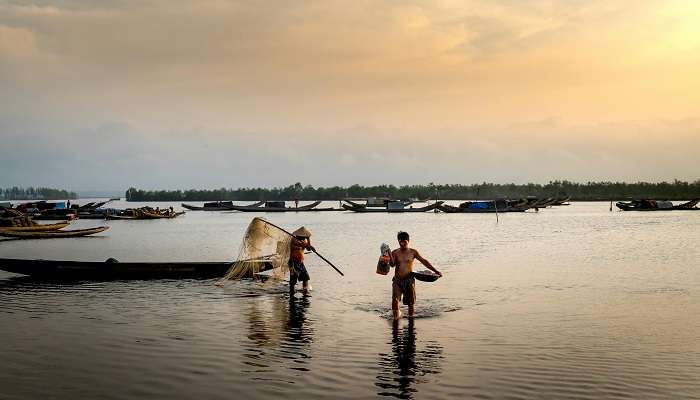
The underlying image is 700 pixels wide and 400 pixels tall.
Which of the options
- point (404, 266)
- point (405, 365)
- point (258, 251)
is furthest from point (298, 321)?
point (258, 251)

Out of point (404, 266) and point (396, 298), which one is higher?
point (404, 266)

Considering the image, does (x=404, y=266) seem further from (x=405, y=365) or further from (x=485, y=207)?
(x=485, y=207)

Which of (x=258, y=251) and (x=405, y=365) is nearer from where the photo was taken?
(x=405, y=365)

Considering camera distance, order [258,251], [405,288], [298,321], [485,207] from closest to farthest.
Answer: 1. [405,288]
2. [298,321]
3. [258,251]
4. [485,207]

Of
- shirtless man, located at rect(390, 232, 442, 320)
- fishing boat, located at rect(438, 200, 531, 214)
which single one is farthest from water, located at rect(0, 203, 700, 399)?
fishing boat, located at rect(438, 200, 531, 214)

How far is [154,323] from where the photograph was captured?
13.5 meters

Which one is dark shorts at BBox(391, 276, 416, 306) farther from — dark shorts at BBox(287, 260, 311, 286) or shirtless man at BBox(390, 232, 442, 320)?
dark shorts at BBox(287, 260, 311, 286)

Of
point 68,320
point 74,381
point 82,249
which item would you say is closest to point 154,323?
point 68,320

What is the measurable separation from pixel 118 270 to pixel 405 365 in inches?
544

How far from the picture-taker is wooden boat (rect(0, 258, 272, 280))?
2088 centimetres

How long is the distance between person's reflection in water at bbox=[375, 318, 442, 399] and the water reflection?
1251 mm

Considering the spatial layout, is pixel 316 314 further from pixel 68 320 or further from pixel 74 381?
pixel 74 381

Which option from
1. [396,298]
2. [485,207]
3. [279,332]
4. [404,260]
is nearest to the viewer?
[404,260]

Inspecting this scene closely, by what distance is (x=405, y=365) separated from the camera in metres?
9.87
